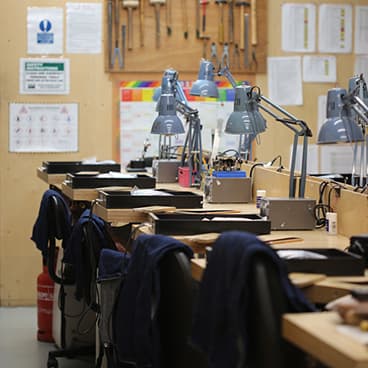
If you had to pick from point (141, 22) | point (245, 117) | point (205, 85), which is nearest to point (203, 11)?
point (141, 22)

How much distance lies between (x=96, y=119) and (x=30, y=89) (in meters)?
0.53

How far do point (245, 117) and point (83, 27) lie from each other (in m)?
2.79

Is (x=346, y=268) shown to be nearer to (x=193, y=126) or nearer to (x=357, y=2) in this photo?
(x=193, y=126)

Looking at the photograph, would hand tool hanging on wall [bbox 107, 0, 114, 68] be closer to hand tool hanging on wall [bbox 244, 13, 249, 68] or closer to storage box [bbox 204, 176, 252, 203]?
hand tool hanging on wall [bbox 244, 13, 249, 68]

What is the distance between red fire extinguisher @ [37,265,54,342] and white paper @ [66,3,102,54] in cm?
188

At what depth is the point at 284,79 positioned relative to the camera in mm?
6621

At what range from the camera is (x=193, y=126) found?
5.20m

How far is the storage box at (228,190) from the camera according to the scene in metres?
4.43

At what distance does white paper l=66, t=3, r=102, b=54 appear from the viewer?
253 inches

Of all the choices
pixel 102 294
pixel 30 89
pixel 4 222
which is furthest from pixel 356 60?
pixel 102 294

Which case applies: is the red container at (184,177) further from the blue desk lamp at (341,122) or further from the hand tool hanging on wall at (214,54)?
the blue desk lamp at (341,122)

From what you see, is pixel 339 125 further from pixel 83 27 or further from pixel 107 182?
pixel 83 27

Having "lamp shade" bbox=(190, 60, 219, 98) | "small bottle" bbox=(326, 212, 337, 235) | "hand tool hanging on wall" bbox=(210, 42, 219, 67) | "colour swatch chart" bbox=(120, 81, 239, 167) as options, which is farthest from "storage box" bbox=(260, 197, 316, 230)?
"hand tool hanging on wall" bbox=(210, 42, 219, 67)

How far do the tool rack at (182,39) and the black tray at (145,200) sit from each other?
8.97 ft
